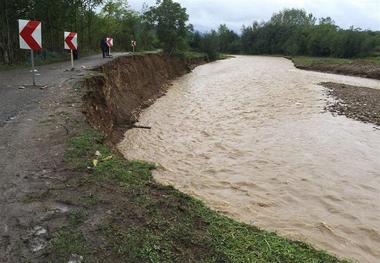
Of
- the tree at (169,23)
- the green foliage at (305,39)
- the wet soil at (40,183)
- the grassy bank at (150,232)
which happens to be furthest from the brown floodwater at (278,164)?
the green foliage at (305,39)

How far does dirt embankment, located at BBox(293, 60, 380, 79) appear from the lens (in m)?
42.7

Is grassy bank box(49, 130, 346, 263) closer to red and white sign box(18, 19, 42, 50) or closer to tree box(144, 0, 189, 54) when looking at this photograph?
red and white sign box(18, 19, 42, 50)

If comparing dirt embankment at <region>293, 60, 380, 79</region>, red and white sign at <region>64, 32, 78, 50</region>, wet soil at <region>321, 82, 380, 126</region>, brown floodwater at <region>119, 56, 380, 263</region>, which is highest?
red and white sign at <region>64, 32, 78, 50</region>

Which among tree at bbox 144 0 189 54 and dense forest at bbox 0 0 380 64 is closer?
dense forest at bbox 0 0 380 64

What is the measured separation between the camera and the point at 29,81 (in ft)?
50.2

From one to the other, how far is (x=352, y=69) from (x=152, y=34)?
25759 millimetres

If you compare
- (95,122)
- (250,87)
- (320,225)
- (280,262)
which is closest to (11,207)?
(280,262)

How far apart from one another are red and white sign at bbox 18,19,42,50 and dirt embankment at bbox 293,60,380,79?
3755 centimetres

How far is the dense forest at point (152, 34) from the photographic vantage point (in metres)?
25.0

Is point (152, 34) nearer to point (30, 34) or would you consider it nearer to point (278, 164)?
point (30, 34)

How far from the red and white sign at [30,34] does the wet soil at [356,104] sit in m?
14.1

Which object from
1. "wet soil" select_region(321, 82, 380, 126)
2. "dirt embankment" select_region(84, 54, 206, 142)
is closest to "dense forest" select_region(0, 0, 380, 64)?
"dirt embankment" select_region(84, 54, 206, 142)

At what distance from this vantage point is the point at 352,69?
46094 mm

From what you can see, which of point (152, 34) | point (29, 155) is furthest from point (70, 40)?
point (152, 34)
